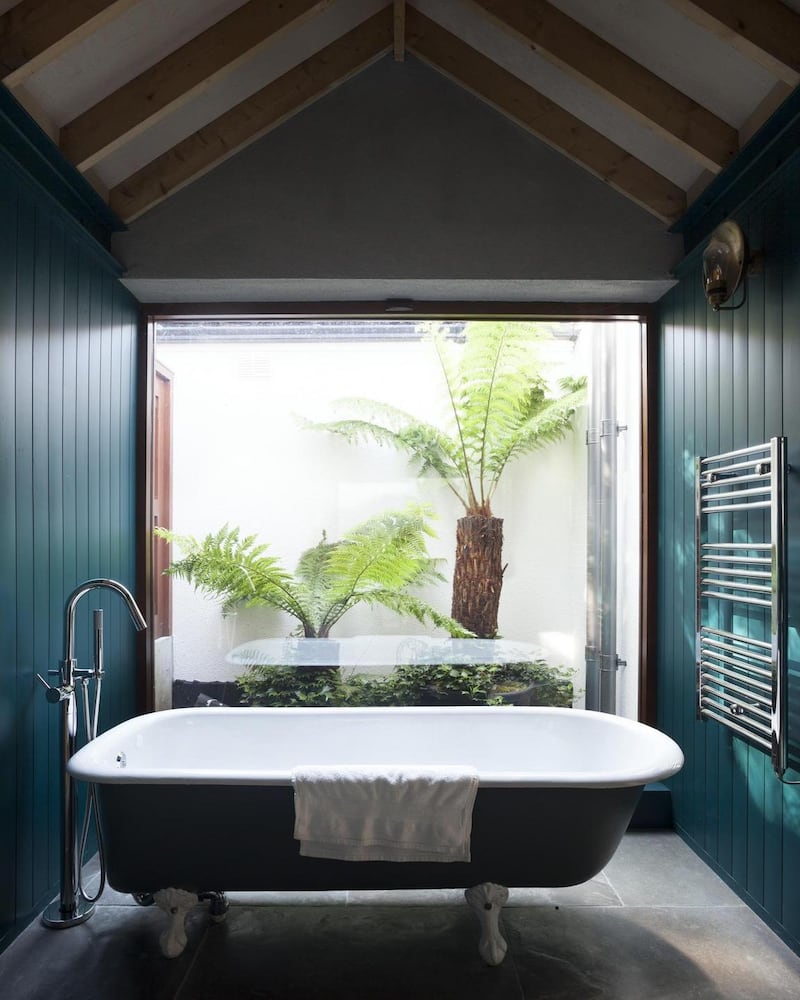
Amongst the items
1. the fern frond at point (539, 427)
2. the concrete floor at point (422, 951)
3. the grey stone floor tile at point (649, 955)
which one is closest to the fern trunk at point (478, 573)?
the fern frond at point (539, 427)

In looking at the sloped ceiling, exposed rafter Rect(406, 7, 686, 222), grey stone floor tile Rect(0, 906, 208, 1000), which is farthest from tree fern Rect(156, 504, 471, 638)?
exposed rafter Rect(406, 7, 686, 222)

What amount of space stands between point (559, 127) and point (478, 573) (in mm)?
1820

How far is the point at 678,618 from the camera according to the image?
10.8 ft

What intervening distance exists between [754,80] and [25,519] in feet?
8.31

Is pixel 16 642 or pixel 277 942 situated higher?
pixel 16 642

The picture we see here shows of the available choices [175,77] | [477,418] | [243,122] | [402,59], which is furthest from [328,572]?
[402,59]

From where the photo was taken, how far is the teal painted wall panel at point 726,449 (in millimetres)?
2365

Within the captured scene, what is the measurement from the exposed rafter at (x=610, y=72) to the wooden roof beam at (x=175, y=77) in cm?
64

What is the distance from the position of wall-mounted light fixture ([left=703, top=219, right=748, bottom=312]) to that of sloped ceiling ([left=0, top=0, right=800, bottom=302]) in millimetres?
294

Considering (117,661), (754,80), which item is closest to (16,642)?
(117,661)

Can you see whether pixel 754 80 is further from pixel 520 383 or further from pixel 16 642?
pixel 16 642

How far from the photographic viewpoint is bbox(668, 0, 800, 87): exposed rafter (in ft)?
7.41

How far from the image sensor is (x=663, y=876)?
2.91 metres

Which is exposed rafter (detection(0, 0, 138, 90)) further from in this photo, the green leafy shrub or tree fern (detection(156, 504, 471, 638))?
the green leafy shrub
